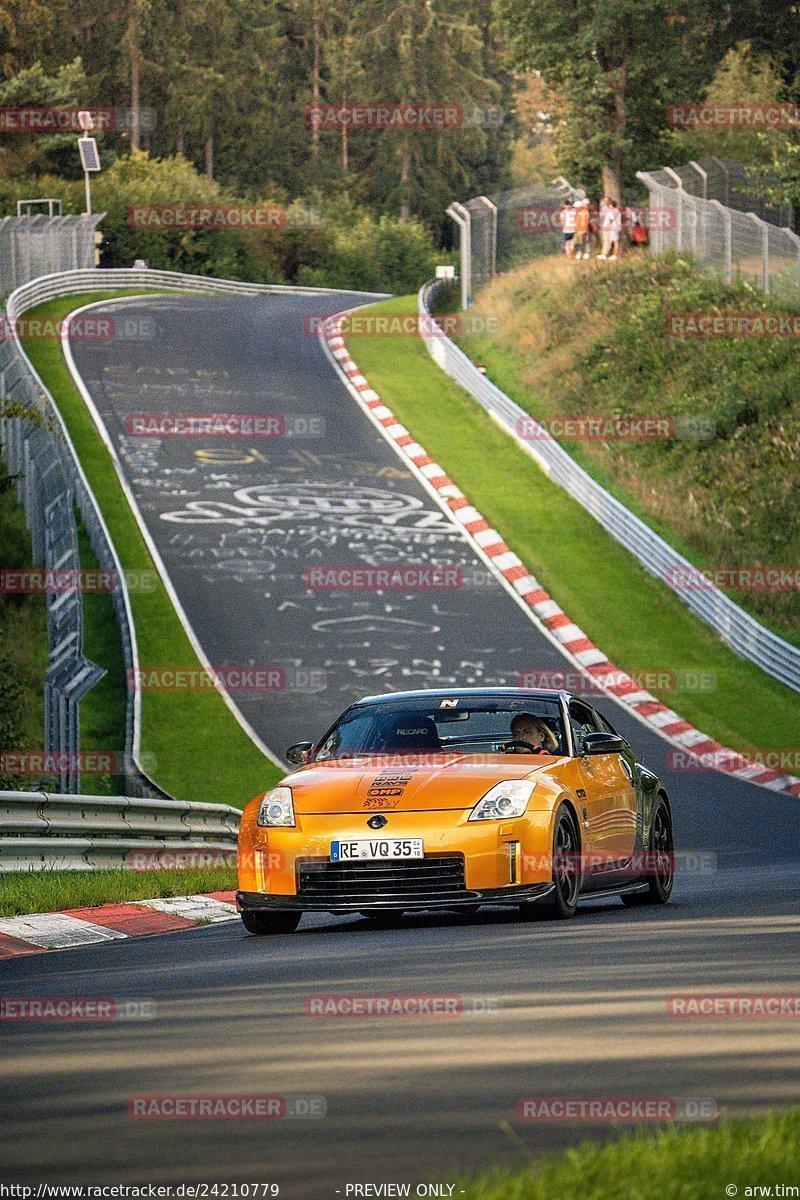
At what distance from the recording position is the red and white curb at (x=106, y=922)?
10477mm

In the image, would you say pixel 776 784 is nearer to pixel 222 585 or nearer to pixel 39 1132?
pixel 222 585

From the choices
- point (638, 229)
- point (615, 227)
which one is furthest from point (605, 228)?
point (638, 229)

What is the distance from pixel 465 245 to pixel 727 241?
1135cm

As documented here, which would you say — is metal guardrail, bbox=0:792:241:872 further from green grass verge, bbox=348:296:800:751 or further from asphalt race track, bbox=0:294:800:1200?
green grass verge, bbox=348:296:800:751

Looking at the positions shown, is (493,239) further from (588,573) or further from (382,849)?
(382,849)

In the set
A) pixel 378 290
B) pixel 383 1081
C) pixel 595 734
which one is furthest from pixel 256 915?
pixel 378 290

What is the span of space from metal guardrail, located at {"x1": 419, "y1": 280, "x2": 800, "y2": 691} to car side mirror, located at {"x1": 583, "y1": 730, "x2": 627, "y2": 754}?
49.1 feet

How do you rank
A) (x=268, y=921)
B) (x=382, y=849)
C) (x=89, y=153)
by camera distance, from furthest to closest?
(x=89, y=153)
(x=268, y=921)
(x=382, y=849)

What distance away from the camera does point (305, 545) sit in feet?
104

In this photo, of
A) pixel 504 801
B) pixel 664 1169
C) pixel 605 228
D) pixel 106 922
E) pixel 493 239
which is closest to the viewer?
pixel 664 1169

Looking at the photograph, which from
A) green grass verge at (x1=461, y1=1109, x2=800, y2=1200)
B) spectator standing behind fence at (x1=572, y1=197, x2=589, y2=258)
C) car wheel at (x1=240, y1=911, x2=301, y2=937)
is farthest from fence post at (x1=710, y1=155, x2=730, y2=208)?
green grass verge at (x1=461, y1=1109, x2=800, y2=1200)

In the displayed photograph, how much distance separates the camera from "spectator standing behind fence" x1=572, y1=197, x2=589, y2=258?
49.1m

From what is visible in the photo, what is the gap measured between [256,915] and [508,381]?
3281cm

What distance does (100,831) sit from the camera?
1384 centimetres
